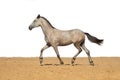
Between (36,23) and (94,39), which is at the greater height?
(36,23)

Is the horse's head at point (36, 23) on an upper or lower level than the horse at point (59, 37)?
upper

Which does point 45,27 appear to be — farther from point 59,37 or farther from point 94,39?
point 94,39

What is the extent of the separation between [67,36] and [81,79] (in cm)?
546

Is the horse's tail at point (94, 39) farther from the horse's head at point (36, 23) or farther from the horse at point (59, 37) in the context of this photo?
the horse's head at point (36, 23)

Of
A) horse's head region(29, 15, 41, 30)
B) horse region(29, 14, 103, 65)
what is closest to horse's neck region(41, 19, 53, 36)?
horse region(29, 14, 103, 65)

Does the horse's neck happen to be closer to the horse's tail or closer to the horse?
the horse

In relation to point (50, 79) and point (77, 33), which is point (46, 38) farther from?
point (50, 79)

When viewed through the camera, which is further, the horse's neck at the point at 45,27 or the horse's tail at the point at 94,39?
the horse's tail at the point at 94,39

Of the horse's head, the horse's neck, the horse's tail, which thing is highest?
the horse's head

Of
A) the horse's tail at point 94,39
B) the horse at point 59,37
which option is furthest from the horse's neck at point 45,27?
the horse's tail at point 94,39

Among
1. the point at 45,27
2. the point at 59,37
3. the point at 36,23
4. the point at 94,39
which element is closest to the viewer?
the point at 59,37

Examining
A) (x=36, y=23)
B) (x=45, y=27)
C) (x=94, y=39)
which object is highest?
(x=36, y=23)

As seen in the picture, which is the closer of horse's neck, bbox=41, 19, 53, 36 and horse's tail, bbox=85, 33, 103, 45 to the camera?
horse's neck, bbox=41, 19, 53, 36

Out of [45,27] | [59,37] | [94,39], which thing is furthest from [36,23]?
[94,39]
